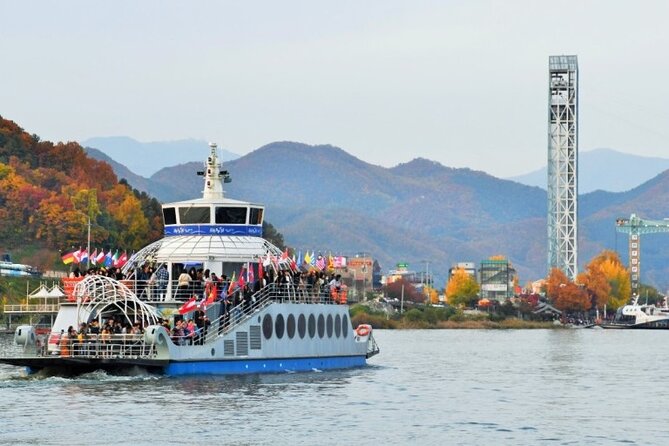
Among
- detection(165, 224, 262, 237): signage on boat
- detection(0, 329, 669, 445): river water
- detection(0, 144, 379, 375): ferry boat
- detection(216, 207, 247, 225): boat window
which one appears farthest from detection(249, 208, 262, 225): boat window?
detection(0, 329, 669, 445): river water

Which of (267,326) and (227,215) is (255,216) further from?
(267,326)

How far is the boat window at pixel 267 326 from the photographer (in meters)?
68.1

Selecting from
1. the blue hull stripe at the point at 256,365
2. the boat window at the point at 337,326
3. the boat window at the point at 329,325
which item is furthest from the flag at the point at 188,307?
the boat window at the point at 337,326

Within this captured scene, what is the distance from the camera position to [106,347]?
63188 mm

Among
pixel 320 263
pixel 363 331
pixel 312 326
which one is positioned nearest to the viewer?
pixel 312 326

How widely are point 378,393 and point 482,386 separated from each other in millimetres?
9600

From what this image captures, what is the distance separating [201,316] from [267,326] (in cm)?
386

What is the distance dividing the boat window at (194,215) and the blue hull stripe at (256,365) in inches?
295

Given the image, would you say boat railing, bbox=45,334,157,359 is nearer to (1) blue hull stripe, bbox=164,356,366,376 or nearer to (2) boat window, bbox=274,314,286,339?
(1) blue hull stripe, bbox=164,356,366,376

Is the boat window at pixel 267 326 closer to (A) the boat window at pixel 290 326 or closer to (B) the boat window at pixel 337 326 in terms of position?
(A) the boat window at pixel 290 326

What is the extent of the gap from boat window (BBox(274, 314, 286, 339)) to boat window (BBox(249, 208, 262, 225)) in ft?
17.7

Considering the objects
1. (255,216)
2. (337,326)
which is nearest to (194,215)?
(255,216)

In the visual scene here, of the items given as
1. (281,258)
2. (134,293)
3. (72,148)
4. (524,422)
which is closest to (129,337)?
(134,293)

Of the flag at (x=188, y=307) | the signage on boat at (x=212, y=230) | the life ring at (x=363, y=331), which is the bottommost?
the life ring at (x=363, y=331)
